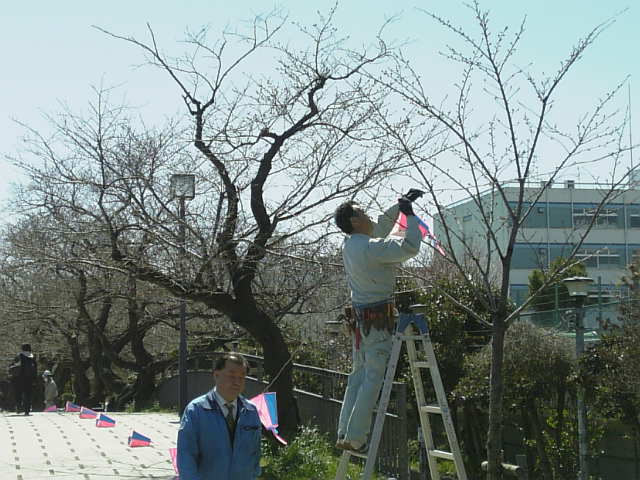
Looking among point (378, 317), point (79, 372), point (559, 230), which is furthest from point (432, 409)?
point (79, 372)

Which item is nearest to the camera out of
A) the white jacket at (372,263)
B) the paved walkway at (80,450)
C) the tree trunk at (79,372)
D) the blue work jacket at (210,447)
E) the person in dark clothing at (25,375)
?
Answer: the blue work jacket at (210,447)

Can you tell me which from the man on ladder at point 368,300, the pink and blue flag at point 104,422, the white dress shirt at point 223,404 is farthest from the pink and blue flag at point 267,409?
the pink and blue flag at point 104,422

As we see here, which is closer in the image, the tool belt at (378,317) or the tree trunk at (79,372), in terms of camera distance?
the tool belt at (378,317)

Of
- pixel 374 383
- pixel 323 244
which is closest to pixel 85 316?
pixel 323 244

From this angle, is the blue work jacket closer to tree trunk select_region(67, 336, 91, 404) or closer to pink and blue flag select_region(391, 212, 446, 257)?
pink and blue flag select_region(391, 212, 446, 257)

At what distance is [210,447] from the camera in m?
5.05

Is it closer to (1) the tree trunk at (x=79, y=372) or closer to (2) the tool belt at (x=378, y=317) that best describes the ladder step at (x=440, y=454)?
(2) the tool belt at (x=378, y=317)

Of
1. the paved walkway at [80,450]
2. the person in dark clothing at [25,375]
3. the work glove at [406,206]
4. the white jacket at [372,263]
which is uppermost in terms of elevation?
the work glove at [406,206]

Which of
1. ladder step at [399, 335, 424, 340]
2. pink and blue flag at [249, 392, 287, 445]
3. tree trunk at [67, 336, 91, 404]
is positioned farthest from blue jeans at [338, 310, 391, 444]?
tree trunk at [67, 336, 91, 404]

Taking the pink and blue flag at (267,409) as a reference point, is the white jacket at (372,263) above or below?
above

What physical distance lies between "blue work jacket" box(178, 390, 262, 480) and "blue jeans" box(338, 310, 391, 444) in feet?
3.56

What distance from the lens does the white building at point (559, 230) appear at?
→ 7.09m

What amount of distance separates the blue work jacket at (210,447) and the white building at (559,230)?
2.21 m

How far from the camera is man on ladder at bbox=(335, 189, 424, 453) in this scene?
237 inches
